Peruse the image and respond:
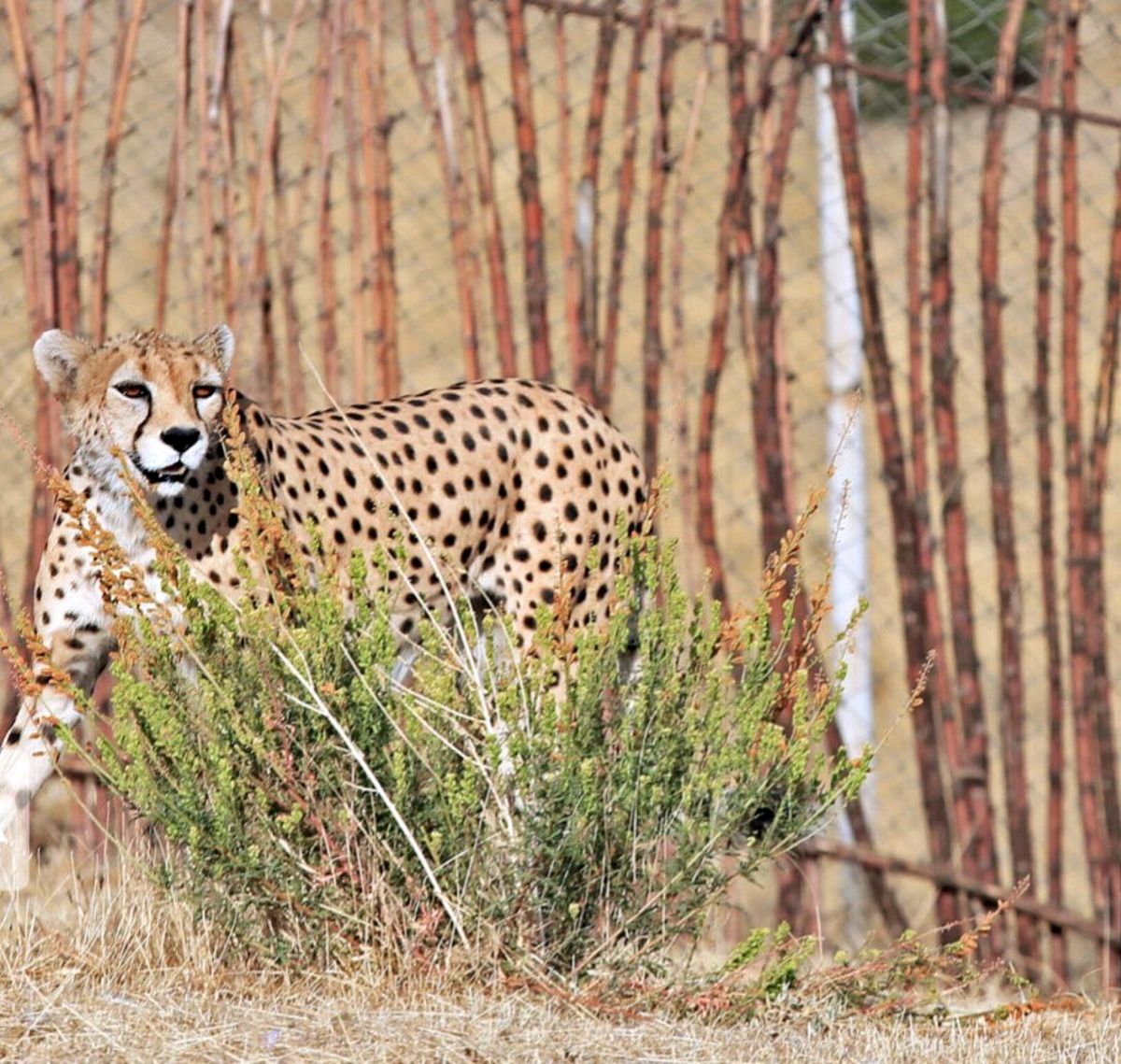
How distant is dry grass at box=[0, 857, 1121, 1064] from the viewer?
8.14ft

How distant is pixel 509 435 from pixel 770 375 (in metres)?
0.77

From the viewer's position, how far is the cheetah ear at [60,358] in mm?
3154

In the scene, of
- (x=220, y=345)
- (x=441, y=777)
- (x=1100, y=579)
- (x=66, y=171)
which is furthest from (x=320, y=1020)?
(x=1100, y=579)

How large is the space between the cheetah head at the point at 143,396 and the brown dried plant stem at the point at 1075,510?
6.22ft

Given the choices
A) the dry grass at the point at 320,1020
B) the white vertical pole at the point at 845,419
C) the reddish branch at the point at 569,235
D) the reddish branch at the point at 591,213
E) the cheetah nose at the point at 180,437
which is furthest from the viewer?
the white vertical pole at the point at 845,419

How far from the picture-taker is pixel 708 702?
286 cm

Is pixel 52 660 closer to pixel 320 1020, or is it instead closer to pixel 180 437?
pixel 180 437

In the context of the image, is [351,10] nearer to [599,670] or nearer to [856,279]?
[856,279]

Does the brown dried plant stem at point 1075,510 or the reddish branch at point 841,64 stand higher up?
the reddish branch at point 841,64

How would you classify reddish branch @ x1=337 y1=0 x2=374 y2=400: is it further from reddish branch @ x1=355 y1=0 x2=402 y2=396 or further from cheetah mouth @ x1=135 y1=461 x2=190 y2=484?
cheetah mouth @ x1=135 y1=461 x2=190 y2=484

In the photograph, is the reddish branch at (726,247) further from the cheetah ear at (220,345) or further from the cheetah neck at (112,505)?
→ the cheetah neck at (112,505)

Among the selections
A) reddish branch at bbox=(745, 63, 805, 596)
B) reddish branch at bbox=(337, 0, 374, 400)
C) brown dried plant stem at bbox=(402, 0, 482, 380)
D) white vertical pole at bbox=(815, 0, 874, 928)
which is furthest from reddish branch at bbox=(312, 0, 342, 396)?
white vertical pole at bbox=(815, 0, 874, 928)

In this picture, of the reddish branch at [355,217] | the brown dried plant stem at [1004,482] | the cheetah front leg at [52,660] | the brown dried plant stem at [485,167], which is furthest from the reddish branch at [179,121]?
the brown dried plant stem at [1004,482]

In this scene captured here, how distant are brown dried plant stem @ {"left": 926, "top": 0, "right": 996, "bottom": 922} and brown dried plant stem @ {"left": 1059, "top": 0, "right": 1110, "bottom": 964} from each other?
0.70ft
